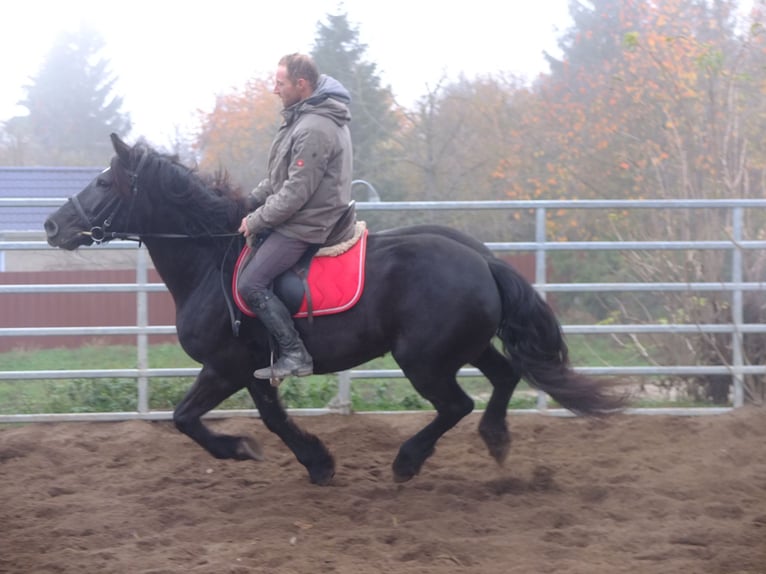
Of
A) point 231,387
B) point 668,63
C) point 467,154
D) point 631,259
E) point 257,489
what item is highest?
point 668,63

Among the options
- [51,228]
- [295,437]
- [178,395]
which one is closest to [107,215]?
[51,228]

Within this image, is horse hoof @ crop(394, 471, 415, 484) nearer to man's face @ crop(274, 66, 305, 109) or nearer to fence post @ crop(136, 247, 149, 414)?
man's face @ crop(274, 66, 305, 109)

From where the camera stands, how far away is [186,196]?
5340mm

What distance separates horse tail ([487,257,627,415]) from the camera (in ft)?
17.5

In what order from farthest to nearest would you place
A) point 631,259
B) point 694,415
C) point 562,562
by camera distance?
point 631,259 < point 694,415 < point 562,562

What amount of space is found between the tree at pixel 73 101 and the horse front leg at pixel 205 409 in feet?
112

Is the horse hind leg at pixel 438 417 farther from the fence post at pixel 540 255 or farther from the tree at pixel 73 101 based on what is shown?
the tree at pixel 73 101

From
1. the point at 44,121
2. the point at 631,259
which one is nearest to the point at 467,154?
the point at 631,259

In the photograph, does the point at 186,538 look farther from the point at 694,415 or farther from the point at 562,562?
the point at 694,415

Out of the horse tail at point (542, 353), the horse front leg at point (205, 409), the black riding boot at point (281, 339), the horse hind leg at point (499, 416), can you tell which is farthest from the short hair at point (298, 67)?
the horse hind leg at point (499, 416)

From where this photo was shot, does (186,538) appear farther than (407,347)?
No

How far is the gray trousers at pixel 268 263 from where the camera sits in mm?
5008

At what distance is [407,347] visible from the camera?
17.0 ft

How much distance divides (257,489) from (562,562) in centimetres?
210
